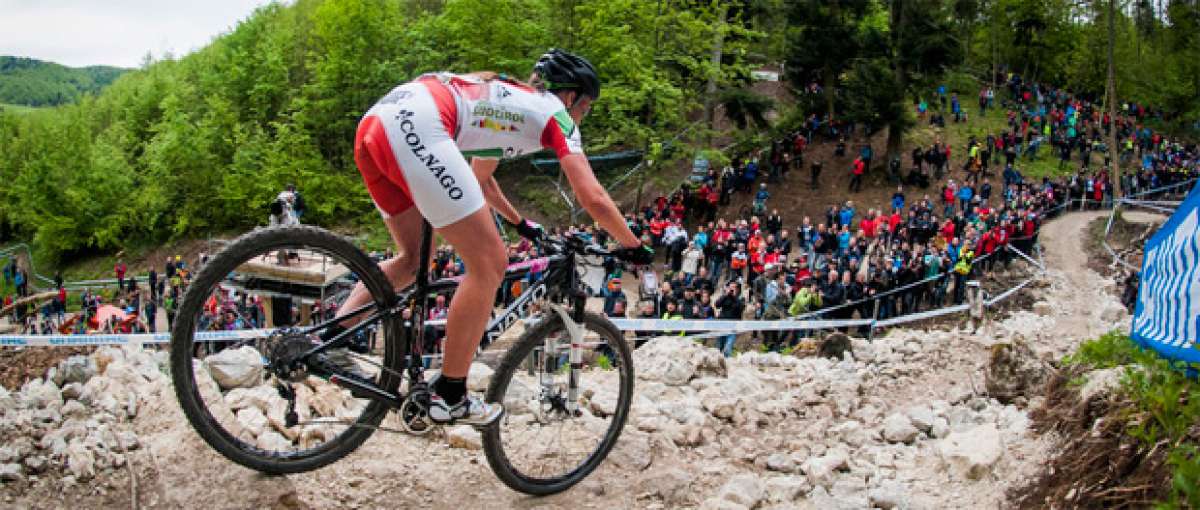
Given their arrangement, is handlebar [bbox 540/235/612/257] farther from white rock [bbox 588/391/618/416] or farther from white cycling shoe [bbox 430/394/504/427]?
white rock [bbox 588/391/618/416]

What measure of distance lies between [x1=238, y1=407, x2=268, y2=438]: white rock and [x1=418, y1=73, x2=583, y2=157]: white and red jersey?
203 cm

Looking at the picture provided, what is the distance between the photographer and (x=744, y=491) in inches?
203

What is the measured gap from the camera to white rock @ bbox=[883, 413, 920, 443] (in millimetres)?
6555

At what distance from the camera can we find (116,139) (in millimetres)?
51375

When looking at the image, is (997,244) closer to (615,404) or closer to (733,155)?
(733,155)

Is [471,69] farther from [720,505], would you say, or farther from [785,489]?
[720,505]

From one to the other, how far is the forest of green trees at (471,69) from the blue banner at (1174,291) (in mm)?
23669

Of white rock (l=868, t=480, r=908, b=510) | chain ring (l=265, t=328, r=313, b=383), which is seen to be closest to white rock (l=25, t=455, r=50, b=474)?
chain ring (l=265, t=328, r=313, b=383)

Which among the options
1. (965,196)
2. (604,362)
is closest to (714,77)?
(965,196)

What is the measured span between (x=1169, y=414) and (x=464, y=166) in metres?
3.68

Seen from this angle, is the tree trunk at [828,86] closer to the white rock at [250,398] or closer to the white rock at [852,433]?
the white rock at [852,433]

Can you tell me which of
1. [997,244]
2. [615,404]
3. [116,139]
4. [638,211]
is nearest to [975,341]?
[615,404]

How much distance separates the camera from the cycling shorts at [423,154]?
4.04 meters

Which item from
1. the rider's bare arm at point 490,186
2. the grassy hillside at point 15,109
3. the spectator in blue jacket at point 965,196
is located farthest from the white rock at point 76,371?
the grassy hillside at point 15,109
